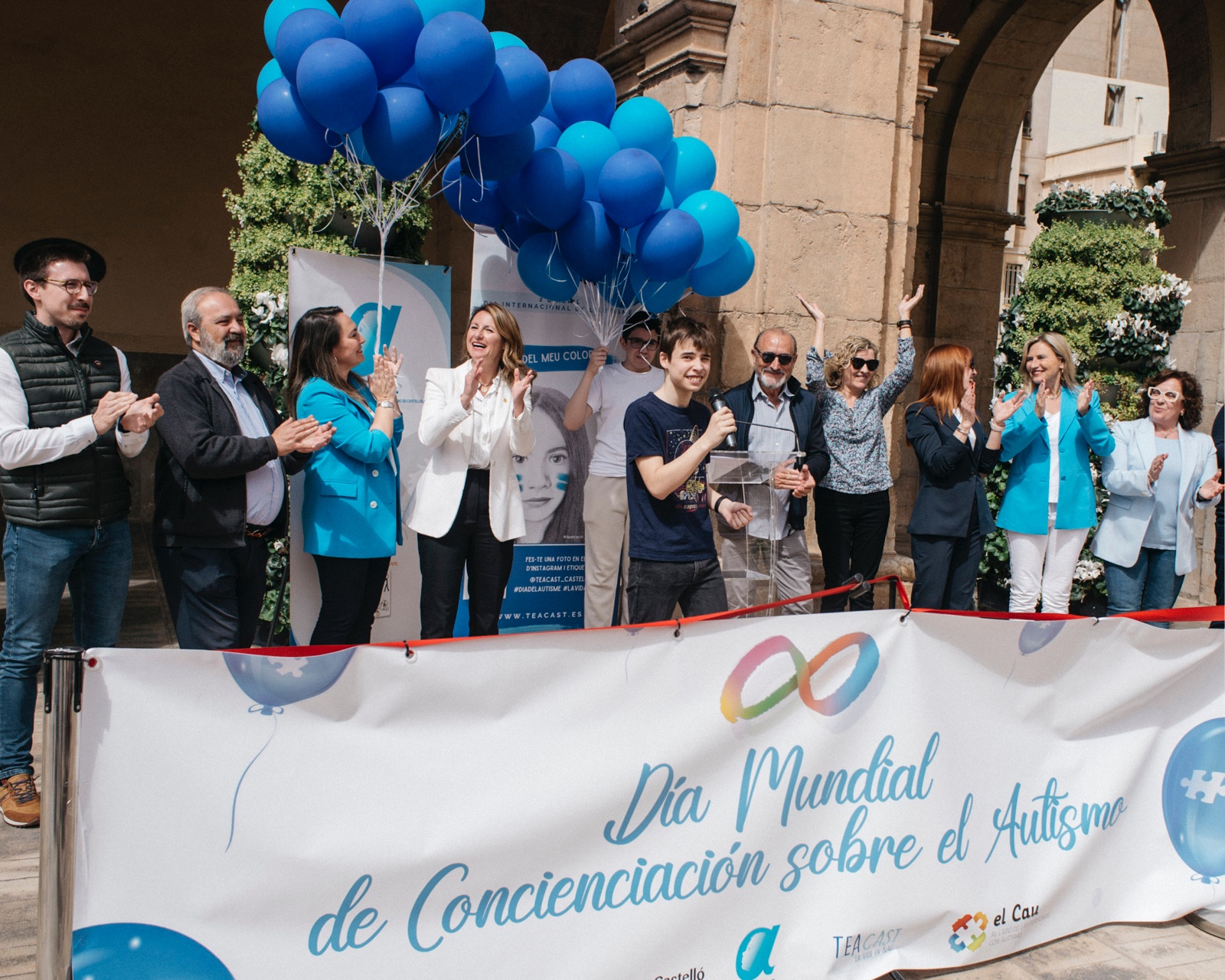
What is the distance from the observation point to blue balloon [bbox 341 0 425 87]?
11.7 feet

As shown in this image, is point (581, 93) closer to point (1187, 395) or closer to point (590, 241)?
point (590, 241)

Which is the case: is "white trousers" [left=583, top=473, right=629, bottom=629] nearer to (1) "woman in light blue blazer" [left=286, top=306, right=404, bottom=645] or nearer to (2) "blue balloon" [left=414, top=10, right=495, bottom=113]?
(1) "woman in light blue blazer" [left=286, top=306, right=404, bottom=645]

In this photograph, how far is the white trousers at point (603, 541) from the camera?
4.64 metres

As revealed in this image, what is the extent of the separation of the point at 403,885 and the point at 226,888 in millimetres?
354

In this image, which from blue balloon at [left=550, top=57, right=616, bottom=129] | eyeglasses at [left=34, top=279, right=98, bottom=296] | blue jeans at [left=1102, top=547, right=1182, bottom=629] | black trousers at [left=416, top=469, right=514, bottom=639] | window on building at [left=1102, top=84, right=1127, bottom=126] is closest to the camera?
eyeglasses at [left=34, top=279, right=98, bottom=296]

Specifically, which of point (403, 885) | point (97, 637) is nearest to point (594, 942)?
point (403, 885)

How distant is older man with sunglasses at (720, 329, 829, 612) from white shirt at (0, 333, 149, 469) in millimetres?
2272

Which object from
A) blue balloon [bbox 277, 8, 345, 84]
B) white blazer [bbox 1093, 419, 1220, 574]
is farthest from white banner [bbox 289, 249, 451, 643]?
white blazer [bbox 1093, 419, 1220, 574]

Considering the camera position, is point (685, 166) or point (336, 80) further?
point (685, 166)

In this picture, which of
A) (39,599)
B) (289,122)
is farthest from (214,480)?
(289,122)

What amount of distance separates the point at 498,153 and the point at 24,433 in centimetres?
192

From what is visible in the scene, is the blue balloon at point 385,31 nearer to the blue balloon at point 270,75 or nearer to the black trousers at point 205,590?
the blue balloon at point 270,75

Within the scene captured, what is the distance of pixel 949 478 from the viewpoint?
4949 millimetres

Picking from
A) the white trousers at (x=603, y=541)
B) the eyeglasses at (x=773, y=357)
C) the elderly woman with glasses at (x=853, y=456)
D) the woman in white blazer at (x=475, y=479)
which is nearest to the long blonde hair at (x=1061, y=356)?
the elderly woman with glasses at (x=853, y=456)
